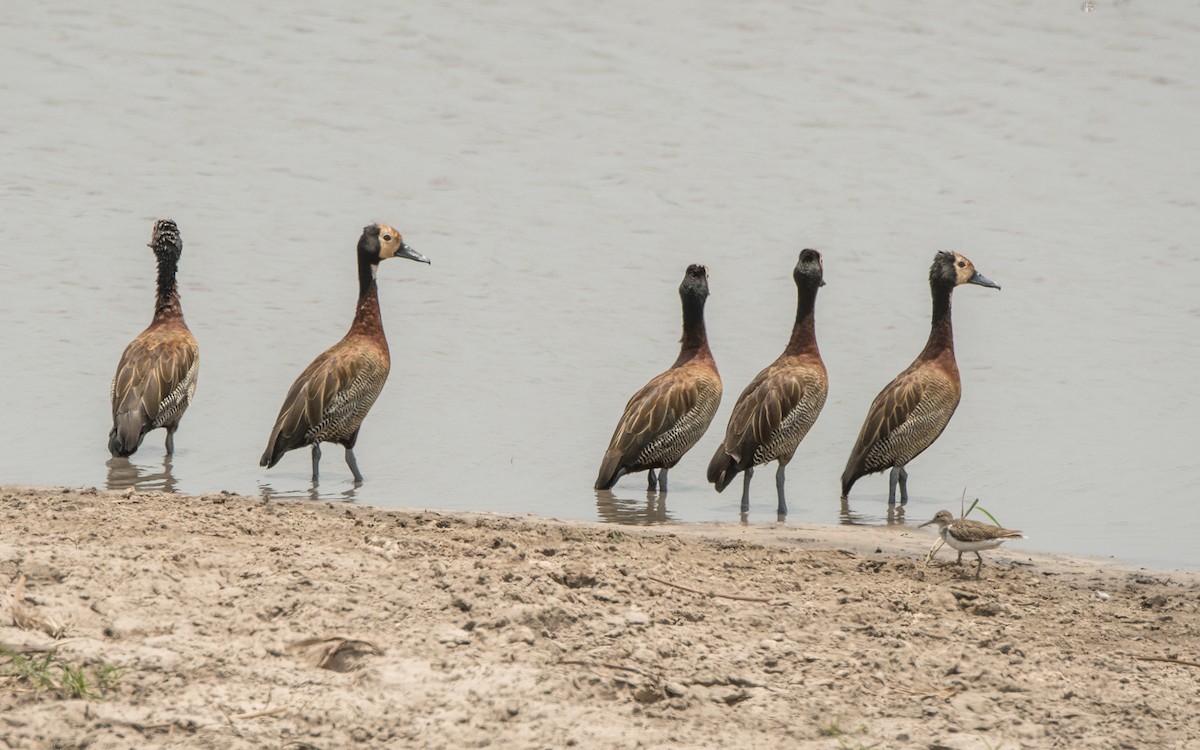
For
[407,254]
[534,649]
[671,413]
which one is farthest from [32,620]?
[407,254]

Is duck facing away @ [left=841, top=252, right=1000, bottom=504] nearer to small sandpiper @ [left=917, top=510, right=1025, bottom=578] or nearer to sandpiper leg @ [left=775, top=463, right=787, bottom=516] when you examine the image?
sandpiper leg @ [left=775, top=463, right=787, bottom=516]

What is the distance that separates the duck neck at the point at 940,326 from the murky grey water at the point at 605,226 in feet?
2.47

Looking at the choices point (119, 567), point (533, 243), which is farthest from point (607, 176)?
point (119, 567)

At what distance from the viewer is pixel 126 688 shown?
210 inches

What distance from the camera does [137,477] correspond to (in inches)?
412

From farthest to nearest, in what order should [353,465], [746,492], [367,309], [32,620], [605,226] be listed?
[605,226]
[367,309]
[353,465]
[746,492]
[32,620]

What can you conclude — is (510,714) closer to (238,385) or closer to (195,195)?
(238,385)

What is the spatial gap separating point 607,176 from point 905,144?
3.59 meters

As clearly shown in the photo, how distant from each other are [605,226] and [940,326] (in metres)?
5.30

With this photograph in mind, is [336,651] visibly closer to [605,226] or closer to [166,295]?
[166,295]

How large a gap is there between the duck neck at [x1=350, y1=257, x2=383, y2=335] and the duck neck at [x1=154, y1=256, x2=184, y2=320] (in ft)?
4.44

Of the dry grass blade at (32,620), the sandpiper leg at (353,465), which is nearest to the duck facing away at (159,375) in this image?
the sandpiper leg at (353,465)

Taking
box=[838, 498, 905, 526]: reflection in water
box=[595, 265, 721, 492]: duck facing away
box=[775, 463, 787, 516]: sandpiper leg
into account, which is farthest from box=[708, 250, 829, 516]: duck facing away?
box=[838, 498, 905, 526]: reflection in water

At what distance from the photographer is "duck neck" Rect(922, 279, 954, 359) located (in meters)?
11.9
